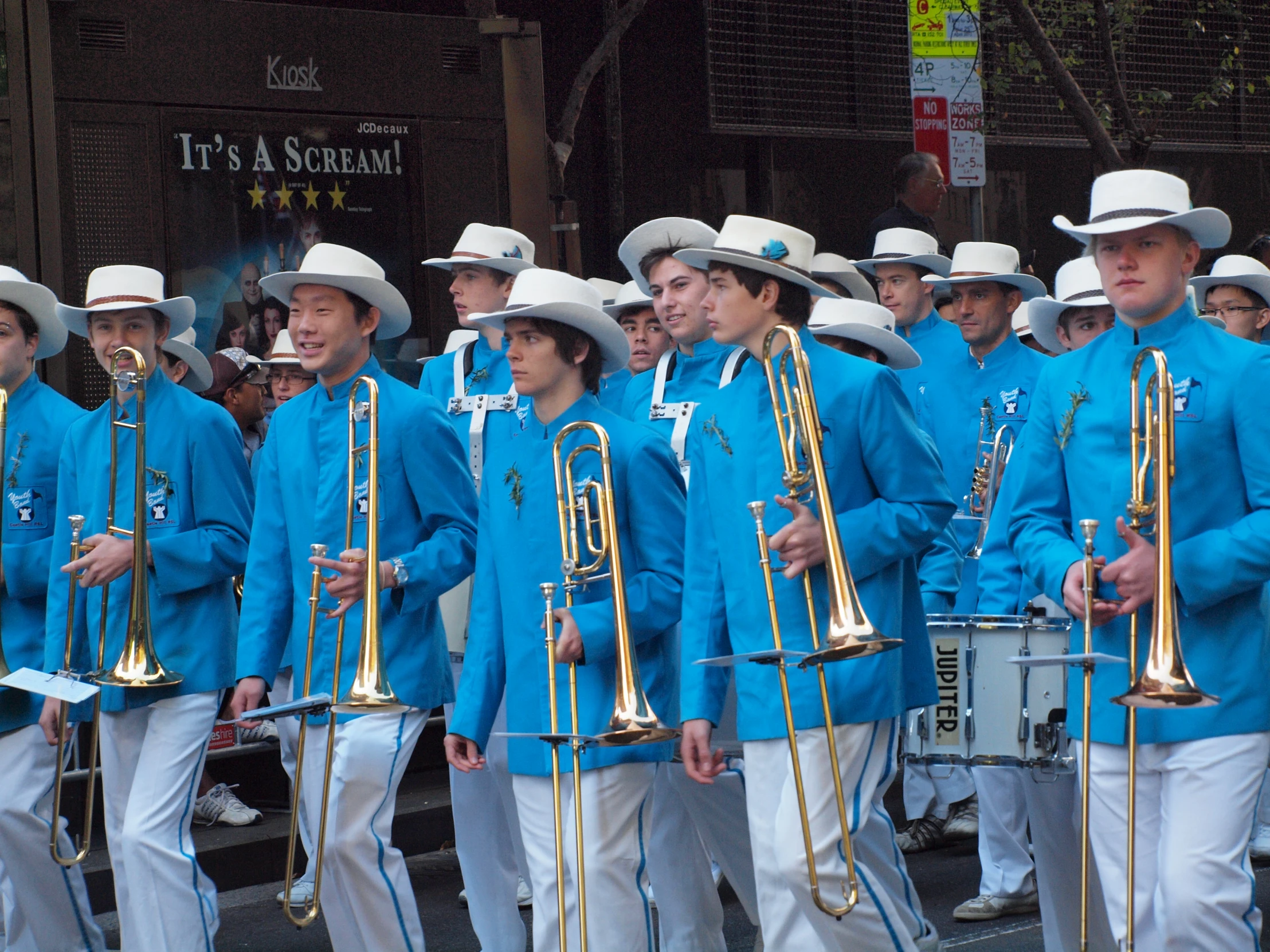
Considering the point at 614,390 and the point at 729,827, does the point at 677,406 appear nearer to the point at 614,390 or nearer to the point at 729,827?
the point at 614,390

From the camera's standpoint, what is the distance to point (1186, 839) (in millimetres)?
4676

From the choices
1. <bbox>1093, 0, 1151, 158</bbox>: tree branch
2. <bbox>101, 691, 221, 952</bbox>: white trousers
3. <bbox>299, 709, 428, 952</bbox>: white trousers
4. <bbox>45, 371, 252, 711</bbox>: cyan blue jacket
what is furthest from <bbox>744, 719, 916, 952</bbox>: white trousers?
<bbox>1093, 0, 1151, 158</bbox>: tree branch

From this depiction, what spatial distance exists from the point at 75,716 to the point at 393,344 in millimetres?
3920

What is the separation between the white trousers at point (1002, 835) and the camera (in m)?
7.25

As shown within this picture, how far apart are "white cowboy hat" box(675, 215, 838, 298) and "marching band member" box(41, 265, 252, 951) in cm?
193

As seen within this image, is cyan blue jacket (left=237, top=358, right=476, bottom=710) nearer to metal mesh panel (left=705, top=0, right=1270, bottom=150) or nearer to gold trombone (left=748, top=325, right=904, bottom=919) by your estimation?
gold trombone (left=748, top=325, right=904, bottom=919)

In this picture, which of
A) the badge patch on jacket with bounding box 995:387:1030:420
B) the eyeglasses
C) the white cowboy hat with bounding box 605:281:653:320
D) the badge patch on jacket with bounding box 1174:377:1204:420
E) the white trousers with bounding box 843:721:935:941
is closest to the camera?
the badge patch on jacket with bounding box 1174:377:1204:420

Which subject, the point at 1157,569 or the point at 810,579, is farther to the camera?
the point at 810,579

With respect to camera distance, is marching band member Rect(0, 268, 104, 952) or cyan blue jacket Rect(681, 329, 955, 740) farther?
marching band member Rect(0, 268, 104, 952)

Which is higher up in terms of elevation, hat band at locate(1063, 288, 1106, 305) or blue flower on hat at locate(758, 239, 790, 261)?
blue flower on hat at locate(758, 239, 790, 261)

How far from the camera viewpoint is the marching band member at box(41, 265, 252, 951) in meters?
6.12

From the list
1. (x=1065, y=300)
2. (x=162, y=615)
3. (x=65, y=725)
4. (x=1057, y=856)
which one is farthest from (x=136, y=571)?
(x=1065, y=300)

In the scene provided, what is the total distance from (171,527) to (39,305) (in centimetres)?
112

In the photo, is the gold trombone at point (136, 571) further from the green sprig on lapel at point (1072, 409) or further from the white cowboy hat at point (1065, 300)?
the white cowboy hat at point (1065, 300)
